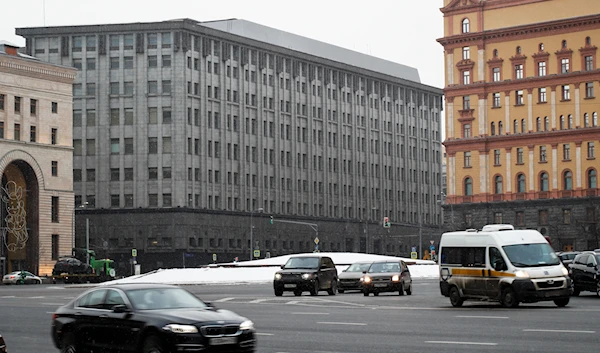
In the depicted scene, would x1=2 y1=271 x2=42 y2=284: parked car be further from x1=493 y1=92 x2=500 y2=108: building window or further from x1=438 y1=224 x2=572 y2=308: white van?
x1=438 y1=224 x2=572 y2=308: white van

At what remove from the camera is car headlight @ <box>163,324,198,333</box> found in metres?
17.1

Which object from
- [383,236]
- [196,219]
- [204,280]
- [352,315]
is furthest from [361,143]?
[352,315]

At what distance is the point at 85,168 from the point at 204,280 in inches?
2282

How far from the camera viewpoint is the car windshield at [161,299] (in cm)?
1819

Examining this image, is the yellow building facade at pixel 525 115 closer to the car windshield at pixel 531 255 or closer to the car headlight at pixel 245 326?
the car windshield at pixel 531 255

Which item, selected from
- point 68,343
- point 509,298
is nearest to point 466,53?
point 509,298

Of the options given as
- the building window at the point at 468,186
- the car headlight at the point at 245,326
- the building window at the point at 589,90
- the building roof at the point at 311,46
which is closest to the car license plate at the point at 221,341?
the car headlight at the point at 245,326

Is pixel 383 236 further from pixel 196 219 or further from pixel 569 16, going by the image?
pixel 569 16

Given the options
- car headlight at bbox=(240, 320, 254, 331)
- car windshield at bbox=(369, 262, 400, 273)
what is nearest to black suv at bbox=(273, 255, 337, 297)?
car windshield at bbox=(369, 262, 400, 273)

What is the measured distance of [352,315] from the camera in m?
31.5

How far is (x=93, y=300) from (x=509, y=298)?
16.9 meters

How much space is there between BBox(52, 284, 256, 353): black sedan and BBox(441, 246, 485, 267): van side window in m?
16.4

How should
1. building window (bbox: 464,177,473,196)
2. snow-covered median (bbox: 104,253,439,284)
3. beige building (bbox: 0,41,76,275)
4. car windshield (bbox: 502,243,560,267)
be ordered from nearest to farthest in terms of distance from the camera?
car windshield (bbox: 502,243,560,267) < snow-covered median (bbox: 104,253,439,284) < beige building (bbox: 0,41,76,275) < building window (bbox: 464,177,473,196)

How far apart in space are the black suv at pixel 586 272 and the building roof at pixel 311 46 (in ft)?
315
